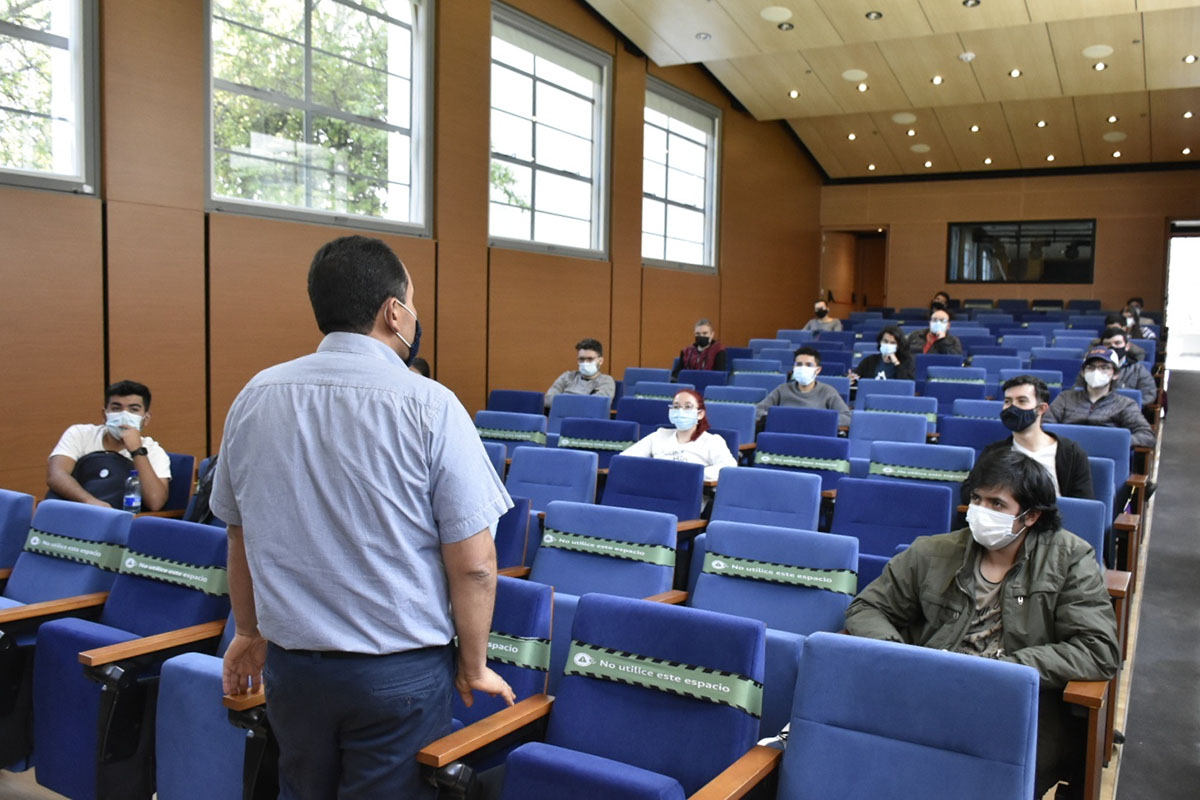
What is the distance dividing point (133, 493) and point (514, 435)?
211 cm

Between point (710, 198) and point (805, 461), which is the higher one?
point (710, 198)

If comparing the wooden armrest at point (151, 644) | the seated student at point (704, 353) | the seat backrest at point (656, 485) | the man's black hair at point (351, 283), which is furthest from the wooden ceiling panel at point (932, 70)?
the man's black hair at point (351, 283)

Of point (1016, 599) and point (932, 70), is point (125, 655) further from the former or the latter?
point (932, 70)

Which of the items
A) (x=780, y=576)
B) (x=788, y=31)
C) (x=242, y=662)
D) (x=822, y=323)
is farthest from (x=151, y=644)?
(x=822, y=323)

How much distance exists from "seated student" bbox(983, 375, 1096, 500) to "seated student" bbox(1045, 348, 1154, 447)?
1.36 meters

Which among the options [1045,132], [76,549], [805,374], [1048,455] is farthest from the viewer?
[1045,132]

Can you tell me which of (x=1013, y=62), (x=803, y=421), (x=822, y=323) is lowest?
(x=803, y=421)

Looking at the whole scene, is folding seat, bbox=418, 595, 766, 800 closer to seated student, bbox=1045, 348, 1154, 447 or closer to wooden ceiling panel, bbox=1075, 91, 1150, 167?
seated student, bbox=1045, 348, 1154, 447

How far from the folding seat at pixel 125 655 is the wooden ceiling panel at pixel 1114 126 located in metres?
12.4

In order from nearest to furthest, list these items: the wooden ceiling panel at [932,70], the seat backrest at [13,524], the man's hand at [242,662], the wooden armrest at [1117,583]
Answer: the man's hand at [242,662] < the wooden armrest at [1117,583] < the seat backrest at [13,524] < the wooden ceiling panel at [932,70]

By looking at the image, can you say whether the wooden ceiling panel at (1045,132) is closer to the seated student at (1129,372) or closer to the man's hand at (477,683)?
the seated student at (1129,372)

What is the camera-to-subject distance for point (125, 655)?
2.30m

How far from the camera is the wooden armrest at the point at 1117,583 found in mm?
2594

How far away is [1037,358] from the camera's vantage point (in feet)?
26.3
